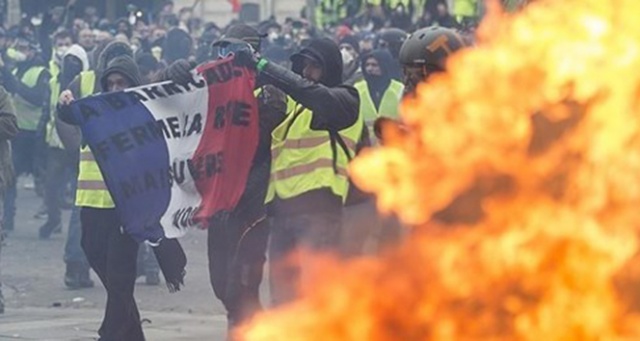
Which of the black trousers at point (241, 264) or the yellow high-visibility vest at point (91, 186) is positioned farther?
the yellow high-visibility vest at point (91, 186)

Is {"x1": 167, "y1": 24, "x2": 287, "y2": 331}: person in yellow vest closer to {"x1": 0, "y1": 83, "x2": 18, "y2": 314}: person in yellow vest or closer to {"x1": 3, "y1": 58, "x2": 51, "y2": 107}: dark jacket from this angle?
{"x1": 0, "y1": 83, "x2": 18, "y2": 314}: person in yellow vest

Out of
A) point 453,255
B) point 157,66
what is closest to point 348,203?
point 453,255

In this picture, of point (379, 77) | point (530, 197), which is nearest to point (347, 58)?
point (379, 77)

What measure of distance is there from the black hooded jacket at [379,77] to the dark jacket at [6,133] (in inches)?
102

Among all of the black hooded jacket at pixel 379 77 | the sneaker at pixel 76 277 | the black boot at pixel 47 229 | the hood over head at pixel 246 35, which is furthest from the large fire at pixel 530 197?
the black boot at pixel 47 229

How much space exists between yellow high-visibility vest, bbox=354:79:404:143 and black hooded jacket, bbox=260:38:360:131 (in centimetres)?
228

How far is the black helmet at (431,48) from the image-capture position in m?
8.09

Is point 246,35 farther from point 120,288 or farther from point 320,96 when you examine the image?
point 120,288

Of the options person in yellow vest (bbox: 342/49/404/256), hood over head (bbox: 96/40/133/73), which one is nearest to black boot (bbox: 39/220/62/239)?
person in yellow vest (bbox: 342/49/404/256)

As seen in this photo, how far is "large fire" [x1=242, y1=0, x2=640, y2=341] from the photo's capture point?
251 inches

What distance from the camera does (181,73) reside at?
10.5m

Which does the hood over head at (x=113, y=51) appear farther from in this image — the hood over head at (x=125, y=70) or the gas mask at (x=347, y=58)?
the gas mask at (x=347, y=58)

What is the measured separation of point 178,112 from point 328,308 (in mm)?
3686

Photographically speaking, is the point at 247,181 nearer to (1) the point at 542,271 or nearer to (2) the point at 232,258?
(2) the point at 232,258
